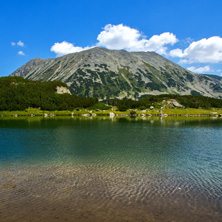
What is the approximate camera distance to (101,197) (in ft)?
60.6

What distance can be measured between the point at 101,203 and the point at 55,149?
26.0 m

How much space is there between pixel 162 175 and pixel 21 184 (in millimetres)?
17669

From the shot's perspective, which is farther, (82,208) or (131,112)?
(131,112)

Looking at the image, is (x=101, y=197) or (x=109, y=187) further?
(x=109, y=187)

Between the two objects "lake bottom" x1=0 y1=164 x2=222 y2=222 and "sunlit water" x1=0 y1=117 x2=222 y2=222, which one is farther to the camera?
"sunlit water" x1=0 y1=117 x2=222 y2=222

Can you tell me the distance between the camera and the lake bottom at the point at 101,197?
15.3m

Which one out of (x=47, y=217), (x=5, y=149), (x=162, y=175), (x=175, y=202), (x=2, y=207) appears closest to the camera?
(x=47, y=217)

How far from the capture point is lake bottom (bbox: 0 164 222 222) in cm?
1526

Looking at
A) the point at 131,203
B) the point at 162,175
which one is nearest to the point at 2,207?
the point at 131,203

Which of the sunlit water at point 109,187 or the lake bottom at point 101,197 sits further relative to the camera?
the sunlit water at point 109,187

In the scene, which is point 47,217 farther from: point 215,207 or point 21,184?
point 215,207

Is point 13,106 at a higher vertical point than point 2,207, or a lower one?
higher

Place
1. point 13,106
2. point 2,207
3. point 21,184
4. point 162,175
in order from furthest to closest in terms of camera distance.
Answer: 1. point 13,106
2. point 162,175
3. point 21,184
4. point 2,207

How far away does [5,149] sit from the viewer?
131ft
